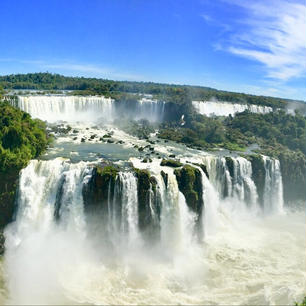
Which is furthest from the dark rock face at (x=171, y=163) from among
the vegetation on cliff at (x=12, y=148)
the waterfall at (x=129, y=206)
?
the vegetation on cliff at (x=12, y=148)

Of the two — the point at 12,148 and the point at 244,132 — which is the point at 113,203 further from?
the point at 244,132

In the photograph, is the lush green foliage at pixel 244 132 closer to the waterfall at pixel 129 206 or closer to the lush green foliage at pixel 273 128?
the lush green foliage at pixel 273 128

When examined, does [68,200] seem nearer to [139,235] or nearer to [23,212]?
[23,212]

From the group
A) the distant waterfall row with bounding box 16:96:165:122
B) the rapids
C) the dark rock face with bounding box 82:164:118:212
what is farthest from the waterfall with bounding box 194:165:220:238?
the distant waterfall row with bounding box 16:96:165:122

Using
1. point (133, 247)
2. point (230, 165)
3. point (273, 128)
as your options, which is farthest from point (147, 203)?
point (273, 128)

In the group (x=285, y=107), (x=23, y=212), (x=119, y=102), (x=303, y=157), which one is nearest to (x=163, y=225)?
(x=23, y=212)

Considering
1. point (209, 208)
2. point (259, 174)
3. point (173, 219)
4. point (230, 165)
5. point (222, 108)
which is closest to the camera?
point (173, 219)
